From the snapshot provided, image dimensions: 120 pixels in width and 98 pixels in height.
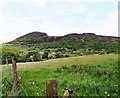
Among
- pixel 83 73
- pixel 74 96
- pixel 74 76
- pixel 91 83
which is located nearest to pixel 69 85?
pixel 91 83

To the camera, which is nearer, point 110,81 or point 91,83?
point 91,83

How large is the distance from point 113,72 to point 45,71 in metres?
5.47

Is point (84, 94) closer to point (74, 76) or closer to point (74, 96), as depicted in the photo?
point (74, 96)

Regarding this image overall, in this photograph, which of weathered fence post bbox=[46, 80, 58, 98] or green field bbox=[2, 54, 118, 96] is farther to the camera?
green field bbox=[2, 54, 118, 96]

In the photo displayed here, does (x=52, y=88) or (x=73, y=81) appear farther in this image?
(x=73, y=81)

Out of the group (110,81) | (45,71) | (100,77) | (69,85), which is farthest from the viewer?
(45,71)

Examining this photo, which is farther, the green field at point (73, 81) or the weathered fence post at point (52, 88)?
the green field at point (73, 81)

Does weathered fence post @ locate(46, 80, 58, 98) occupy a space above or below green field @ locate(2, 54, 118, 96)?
above

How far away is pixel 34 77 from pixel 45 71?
2882 millimetres

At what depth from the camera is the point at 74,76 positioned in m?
26.0

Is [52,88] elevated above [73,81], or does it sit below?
above

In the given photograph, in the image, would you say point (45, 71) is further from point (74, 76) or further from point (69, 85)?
point (69, 85)

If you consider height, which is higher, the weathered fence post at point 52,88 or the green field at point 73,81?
the weathered fence post at point 52,88

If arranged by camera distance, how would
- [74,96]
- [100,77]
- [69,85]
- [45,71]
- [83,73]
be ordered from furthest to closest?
1. [45,71]
2. [83,73]
3. [100,77]
4. [69,85]
5. [74,96]
